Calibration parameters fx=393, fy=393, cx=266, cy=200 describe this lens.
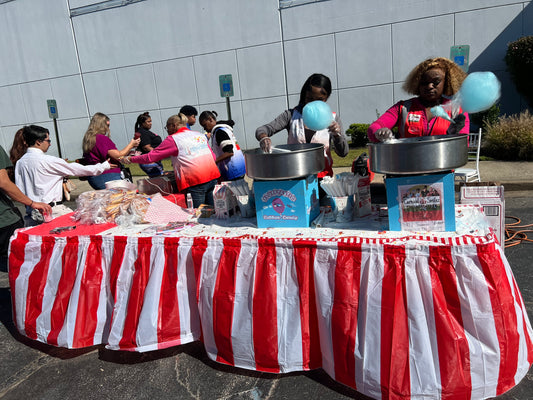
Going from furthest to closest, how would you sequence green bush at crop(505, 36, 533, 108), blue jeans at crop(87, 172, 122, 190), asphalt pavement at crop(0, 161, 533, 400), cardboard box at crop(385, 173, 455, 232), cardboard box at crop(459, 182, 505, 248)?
1. green bush at crop(505, 36, 533, 108)
2. blue jeans at crop(87, 172, 122, 190)
3. cardboard box at crop(459, 182, 505, 248)
4. asphalt pavement at crop(0, 161, 533, 400)
5. cardboard box at crop(385, 173, 455, 232)

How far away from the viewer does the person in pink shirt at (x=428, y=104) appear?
229cm

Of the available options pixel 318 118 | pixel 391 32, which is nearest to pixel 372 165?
pixel 318 118

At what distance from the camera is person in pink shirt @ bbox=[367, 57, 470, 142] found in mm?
2289

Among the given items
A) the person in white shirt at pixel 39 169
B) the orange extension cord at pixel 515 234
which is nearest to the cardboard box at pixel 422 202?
the person in white shirt at pixel 39 169

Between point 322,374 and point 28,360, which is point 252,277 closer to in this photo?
point 322,374

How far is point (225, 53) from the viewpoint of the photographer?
1138 centimetres

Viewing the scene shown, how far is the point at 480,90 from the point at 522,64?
8394 millimetres

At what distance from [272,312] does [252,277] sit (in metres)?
0.21

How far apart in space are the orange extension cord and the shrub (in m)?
3.79

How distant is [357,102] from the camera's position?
1087 centimetres

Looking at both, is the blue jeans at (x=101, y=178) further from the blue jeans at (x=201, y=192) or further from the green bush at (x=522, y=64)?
the green bush at (x=522, y=64)

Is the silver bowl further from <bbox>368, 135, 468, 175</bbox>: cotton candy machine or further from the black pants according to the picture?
the black pants

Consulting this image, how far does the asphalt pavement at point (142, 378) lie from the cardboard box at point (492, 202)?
73 cm

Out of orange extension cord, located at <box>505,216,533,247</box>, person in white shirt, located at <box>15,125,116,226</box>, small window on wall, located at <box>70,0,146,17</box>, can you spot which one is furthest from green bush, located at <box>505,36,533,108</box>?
small window on wall, located at <box>70,0,146,17</box>
